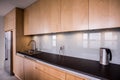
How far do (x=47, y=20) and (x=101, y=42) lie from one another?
127 centimetres

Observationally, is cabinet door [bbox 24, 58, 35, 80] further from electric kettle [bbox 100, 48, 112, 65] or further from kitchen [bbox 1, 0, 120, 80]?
electric kettle [bbox 100, 48, 112, 65]

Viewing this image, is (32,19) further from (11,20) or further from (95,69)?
(95,69)

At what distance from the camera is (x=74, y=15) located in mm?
1722

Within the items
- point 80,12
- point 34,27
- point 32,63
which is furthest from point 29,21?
point 80,12

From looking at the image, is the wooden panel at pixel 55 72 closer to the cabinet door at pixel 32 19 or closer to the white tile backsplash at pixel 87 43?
the white tile backsplash at pixel 87 43

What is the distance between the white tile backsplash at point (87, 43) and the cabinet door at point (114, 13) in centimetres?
36

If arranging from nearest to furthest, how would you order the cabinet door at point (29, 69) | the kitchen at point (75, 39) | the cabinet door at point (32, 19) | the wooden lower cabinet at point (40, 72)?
the kitchen at point (75, 39) < the wooden lower cabinet at point (40, 72) < the cabinet door at point (29, 69) < the cabinet door at point (32, 19)

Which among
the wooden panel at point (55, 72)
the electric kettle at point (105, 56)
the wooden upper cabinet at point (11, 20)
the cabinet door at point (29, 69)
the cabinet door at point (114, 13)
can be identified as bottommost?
the cabinet door at point (29, 69)

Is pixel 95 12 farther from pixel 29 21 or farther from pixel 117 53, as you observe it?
pixel 29 21

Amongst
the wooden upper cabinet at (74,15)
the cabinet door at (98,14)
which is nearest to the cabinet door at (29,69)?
the wooden upper cabinet at (74,15)

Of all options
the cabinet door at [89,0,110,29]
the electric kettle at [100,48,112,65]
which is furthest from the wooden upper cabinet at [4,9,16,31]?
the electric kettle at [100,48,112,65]

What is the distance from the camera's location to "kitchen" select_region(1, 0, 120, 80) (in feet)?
4.26

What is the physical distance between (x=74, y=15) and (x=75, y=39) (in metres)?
0.59

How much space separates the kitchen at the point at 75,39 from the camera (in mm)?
1299
